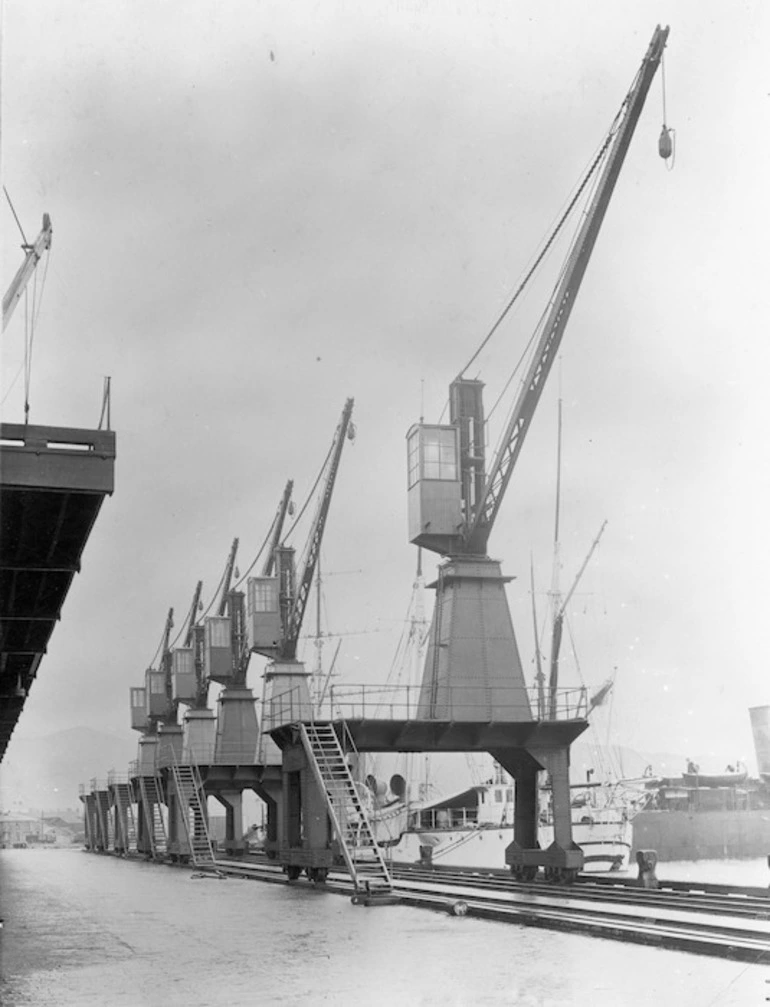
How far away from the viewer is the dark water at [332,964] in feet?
38.3

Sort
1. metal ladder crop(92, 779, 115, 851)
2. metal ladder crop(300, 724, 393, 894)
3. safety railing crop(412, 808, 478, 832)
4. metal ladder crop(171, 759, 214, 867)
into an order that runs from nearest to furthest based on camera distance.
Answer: metal ladder crop(300, 724, 393, 894)
metal ladder crop(171, 759, 214, 867)
safety railing crop(412, 808, 478, 832)
metal ladder crop(92, 779, 115, 851)

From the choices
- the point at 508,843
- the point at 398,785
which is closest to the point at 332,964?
the point at 508,843

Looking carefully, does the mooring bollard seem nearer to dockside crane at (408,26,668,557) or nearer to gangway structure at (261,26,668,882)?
gangway structure at (261,26,668,882)

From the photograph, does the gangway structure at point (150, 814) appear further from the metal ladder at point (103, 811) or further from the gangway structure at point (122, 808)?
the metal ladder at point (103, 811)

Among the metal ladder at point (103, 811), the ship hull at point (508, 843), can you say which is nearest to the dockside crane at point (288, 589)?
the ship hull at point (508, 843)

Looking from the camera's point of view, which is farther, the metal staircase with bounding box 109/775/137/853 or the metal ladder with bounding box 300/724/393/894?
the metal staircase with bounding box 109/775/137/853

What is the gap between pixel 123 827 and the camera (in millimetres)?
70312

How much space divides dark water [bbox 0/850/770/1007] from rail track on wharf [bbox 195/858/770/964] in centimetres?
46

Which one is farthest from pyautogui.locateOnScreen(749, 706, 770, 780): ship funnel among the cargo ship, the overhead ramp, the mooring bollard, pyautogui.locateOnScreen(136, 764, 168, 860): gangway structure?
the overhead ramp

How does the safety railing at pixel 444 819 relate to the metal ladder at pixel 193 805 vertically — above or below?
below

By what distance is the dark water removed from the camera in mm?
11664

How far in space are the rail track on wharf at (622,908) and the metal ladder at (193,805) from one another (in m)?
12.4

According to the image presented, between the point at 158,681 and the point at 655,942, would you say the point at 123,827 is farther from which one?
the point at 655,942

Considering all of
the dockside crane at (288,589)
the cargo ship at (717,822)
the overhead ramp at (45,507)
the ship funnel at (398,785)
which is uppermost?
the dockside crane at (288,589)
